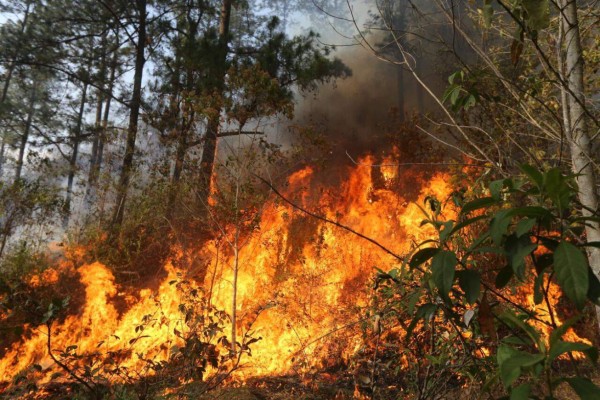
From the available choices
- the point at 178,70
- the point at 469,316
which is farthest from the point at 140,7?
the point at 469,316

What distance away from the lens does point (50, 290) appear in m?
8.86

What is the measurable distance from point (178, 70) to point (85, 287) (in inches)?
271

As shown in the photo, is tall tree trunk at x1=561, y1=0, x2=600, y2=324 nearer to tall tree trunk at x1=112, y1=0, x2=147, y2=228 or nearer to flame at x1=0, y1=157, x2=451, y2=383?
flame at x1=0, y1=157, x2=451, y2=383

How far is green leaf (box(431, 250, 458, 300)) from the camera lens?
97 cm

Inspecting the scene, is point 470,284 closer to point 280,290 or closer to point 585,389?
point 585,389

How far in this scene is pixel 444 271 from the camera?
1.00 meters

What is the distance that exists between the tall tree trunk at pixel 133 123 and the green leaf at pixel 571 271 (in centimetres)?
1098

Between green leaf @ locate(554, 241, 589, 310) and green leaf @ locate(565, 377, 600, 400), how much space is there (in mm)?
182

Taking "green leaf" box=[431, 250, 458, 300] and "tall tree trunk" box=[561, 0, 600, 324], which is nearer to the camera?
"green leaf" box=[431, 250, 458, 300]

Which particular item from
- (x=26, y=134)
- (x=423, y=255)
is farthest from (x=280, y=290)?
(x=26, y=134)

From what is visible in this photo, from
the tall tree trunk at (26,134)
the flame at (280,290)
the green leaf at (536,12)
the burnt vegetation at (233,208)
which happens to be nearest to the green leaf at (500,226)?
the green leaf at (536,12)

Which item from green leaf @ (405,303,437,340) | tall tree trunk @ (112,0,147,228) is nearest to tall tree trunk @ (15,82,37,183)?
tall tree trunk @ (112,0,147,228)

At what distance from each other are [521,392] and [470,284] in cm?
31

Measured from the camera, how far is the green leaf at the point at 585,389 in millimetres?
775
